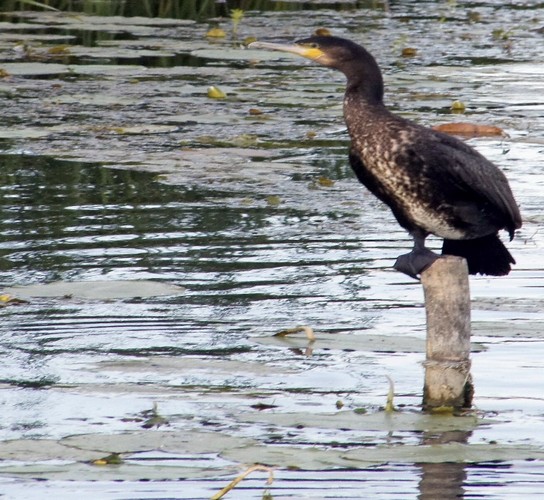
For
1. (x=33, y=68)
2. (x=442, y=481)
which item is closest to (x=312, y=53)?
(x=442, y=481)

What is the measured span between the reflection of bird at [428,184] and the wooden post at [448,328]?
0.07m

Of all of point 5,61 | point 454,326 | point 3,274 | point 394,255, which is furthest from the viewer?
point 5,61

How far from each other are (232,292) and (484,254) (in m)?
1.53

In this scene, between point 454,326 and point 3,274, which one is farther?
point 3,274

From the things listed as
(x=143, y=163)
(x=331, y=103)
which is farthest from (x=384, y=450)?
(x=331, y=103)

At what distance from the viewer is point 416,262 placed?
16.4ft

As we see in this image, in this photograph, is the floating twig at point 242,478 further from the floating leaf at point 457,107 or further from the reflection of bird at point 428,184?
the floating leaf at point 457,107

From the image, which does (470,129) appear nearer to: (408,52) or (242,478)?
(408,52)

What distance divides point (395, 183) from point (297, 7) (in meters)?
11.4

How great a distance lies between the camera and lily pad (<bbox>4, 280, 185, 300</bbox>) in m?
6.27

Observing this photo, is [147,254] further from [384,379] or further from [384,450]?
[384,450]

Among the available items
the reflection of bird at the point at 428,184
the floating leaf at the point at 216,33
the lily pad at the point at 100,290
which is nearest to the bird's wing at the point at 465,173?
the reflection of bird at the point at 428,184

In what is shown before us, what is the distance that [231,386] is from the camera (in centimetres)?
519

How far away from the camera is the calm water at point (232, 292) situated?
4363mm
